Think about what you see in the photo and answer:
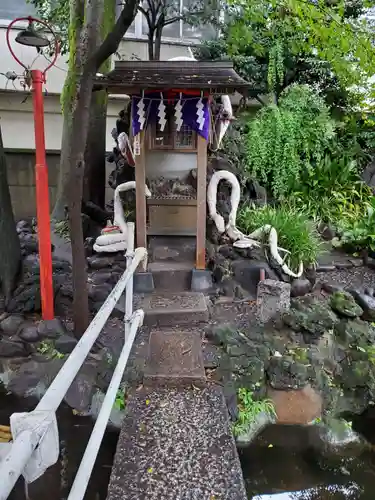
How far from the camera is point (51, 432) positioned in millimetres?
1263

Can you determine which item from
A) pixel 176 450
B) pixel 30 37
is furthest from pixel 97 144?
pixel 176 450

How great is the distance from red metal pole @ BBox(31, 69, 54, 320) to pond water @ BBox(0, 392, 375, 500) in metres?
1.38

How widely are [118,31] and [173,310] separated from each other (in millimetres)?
3306

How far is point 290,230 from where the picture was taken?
6871mm

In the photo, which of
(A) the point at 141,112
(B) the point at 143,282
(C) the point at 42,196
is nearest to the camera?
(C) the point at 42,196

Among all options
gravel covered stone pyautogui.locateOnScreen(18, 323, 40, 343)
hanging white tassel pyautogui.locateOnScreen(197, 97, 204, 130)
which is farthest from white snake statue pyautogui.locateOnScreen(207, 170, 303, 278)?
gravel covered stone pyautogui.locateOnScreen(18, 323, 40, 343)

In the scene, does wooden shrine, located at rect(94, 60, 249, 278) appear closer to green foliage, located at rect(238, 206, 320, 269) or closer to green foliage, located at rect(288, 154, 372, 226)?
green foliage, located at rect(238, 206, 320, 269)

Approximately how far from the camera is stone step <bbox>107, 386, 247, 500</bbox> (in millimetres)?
2799

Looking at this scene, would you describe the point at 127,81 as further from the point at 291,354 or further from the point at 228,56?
the point at 228,56

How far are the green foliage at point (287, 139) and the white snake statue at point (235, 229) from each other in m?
2.65

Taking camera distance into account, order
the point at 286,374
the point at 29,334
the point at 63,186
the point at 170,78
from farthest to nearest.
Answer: the point at 63,186, the point at 170,78, the point at 29,334, the point at 286,374

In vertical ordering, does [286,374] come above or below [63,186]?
below

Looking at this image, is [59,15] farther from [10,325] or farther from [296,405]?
[296,405]

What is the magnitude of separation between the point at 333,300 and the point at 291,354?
62.3 inches
